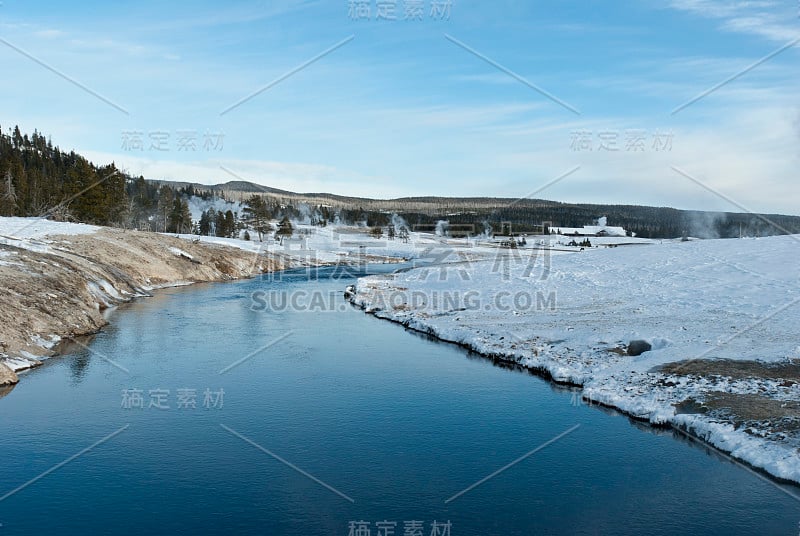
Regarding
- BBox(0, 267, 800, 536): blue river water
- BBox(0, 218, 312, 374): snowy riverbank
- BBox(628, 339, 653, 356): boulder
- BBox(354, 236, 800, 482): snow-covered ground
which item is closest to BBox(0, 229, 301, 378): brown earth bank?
BBox(0, 218, 312, 374): snowy riverbank

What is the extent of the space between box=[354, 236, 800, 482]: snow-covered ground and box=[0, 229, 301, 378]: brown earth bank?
17081mm

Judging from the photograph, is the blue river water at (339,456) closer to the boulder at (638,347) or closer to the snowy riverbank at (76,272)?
the snowy riverbank at (76,272)

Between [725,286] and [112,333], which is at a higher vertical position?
[725,286]

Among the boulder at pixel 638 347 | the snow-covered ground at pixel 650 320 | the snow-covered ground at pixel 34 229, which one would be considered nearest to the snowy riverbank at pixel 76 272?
the snow-covered ground at pixel 34 229

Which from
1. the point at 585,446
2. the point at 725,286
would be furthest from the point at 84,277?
the point at 725,286

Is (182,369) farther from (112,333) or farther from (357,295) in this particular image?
(357,295)

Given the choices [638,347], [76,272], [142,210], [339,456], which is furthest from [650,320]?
[142,210]

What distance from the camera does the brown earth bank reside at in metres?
24.2

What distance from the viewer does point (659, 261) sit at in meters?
42.1

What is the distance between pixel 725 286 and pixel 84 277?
123ft

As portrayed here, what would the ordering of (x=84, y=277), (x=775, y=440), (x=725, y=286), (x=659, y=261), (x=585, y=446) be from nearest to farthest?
(x=775, y=440) → (x=585, y=446) → (x=725, y=286) → (x=84, y=277) → (x=659, y=261)

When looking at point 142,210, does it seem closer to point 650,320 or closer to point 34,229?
point 34,229

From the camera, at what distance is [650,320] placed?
2720 cm

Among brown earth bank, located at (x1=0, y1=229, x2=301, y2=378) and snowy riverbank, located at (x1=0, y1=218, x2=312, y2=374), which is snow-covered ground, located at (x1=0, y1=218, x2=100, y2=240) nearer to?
snowy riverbank, located at (x1=0, y1=218, x2=312, y2=374)
